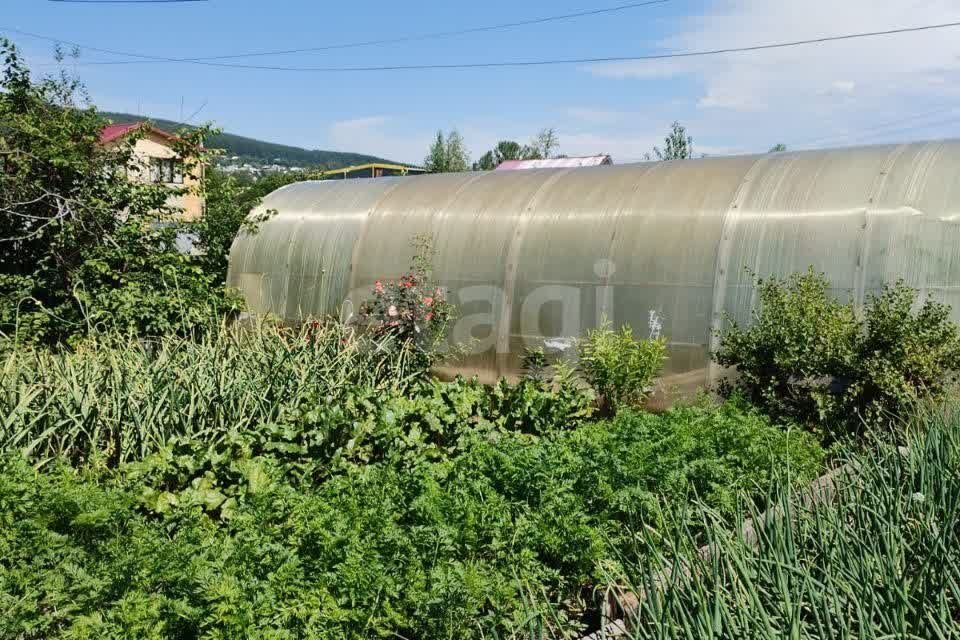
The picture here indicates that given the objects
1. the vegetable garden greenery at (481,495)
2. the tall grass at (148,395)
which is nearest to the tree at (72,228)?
the vegetable garden greenery at (481,495)

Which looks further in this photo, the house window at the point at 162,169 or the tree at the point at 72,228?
the house window at the point at 162,169

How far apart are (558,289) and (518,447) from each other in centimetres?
535

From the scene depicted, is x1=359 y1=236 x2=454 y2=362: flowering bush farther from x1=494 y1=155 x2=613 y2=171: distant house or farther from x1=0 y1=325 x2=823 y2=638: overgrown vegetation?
x1=494 y1=155 x2=613 y2=171: distant house

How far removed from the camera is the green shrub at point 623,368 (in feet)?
25.9

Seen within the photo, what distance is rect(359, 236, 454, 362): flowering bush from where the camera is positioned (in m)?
9.91

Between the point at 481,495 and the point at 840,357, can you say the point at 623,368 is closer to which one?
the point at 840,357

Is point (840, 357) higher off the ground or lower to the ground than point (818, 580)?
higher

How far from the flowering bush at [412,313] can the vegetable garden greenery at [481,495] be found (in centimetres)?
125

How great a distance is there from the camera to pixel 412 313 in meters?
9.95

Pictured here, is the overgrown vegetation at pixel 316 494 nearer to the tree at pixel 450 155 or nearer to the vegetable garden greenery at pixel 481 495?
the vegetable garden greenery at pixel 481 495

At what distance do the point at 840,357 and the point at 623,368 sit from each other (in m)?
2.03

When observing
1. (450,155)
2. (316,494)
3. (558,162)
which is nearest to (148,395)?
(316,494)

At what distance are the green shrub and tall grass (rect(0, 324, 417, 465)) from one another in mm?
2198

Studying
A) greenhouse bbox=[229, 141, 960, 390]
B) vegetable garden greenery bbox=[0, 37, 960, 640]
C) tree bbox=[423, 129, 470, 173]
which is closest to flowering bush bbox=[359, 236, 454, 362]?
greenhouse bbox=[229, 141, 960, 390]
